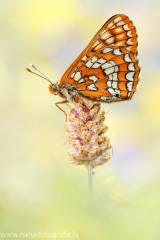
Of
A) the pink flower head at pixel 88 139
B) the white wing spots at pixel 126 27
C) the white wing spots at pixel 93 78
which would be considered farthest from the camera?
the white wing spots at pixel 93 78

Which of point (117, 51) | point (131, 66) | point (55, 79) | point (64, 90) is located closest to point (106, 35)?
point (117, 51)

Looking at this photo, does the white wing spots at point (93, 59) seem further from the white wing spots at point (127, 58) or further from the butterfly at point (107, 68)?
the white wing spots at point (127, 58)

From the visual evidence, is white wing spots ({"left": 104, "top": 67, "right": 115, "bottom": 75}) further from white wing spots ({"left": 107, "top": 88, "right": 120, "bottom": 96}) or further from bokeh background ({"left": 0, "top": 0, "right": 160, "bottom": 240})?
bokeh background ({"left": 0, "top": 0, "right": 160, "bottom": 240})

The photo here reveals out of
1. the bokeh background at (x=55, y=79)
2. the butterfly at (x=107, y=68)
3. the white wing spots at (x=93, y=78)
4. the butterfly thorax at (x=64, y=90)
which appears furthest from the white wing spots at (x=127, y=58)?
the bokeh background at (x=55, y=79)

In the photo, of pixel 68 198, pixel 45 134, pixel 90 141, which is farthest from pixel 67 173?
pixel 45 134

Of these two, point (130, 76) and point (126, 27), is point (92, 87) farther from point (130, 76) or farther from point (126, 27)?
point (126, 27)

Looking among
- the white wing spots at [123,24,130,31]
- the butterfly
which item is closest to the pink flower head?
the butterfly

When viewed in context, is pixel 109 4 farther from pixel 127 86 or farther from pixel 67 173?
pixel 67 173

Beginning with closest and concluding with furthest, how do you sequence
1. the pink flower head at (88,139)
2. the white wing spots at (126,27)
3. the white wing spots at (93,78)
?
the pink flower head at (88,139), the white wing spots at (126,27), the white wing spots at (93,78)
